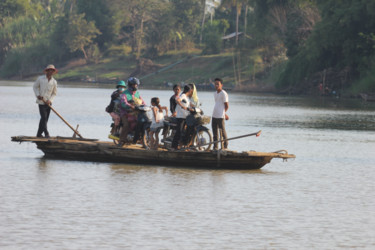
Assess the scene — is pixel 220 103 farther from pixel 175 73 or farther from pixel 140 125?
pixel 175 73

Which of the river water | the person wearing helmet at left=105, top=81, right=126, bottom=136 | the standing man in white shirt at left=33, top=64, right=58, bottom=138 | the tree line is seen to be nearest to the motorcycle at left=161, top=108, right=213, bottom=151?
the river water

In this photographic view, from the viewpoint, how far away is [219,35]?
10319 cm

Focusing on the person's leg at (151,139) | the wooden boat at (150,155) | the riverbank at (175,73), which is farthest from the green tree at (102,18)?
the person's leg at (151,139)

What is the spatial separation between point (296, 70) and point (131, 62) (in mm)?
42093

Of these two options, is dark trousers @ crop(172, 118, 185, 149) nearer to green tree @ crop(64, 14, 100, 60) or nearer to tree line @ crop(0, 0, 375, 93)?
tree line @ crop(0, 0, 375, 93)

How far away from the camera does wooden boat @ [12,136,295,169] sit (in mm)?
16281

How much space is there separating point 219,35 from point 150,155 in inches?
3446

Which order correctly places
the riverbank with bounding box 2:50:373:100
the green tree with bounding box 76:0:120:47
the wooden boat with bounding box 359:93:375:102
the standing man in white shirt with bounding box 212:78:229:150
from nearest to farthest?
the standing man in white shirt with bounding box 212:78:229:150 < the wooden boat with bounding box 359:93:375:102 < the riverbank with bounding box 2:50:373:100 < the green tree with bounding box 76:0:120:47

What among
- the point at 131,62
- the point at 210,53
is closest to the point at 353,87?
the point at 210,53

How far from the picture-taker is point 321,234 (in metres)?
10.5

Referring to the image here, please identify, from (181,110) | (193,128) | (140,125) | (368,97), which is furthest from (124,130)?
(368,97)

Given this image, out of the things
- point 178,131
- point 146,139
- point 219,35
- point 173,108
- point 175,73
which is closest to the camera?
point 178,131

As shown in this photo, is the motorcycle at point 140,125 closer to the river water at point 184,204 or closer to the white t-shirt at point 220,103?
the river water at point 184,204

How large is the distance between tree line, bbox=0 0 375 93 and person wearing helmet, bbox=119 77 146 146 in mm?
48225
